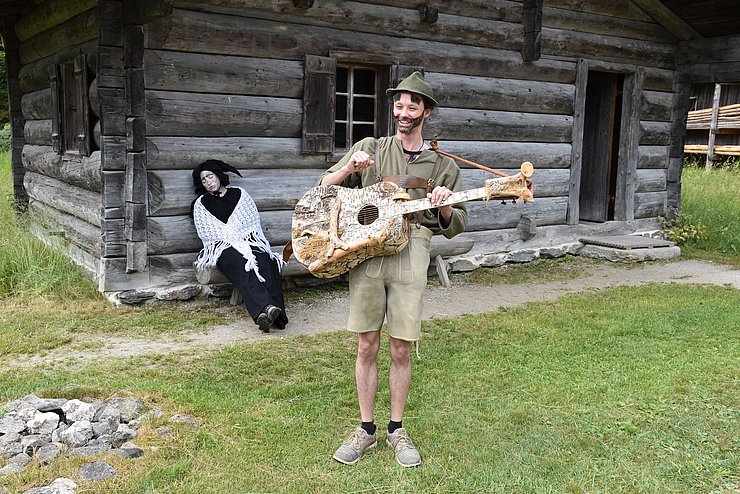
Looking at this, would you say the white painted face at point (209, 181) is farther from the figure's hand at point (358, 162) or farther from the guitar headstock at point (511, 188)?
the guitar headstock at point (511, 188)

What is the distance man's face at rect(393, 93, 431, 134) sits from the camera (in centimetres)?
369

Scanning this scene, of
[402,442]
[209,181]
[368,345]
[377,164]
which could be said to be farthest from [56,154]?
[402,442]

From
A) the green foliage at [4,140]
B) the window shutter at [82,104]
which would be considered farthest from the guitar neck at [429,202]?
the green foliage at [4,140]

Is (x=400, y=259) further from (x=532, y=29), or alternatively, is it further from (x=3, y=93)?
(x=3, y=93)

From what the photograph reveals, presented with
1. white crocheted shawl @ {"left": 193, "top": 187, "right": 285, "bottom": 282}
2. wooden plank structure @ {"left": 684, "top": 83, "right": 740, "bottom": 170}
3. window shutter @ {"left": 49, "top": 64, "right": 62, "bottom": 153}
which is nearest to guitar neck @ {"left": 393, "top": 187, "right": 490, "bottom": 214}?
white crocheted shawl @ {"left": 193, "top": 187, "right": 285, "bottom": 282}

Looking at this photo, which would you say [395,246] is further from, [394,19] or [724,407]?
[394,19]

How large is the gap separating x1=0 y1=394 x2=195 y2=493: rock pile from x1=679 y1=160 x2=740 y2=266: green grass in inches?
345

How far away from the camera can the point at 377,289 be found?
148 inches

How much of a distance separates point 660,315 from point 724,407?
Answer: 2.45 meters

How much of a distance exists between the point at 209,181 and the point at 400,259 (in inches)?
144

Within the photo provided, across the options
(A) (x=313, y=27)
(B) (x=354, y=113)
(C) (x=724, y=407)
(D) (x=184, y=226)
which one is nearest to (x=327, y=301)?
(D) (x=184, y=226)

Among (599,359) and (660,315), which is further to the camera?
(660,315)

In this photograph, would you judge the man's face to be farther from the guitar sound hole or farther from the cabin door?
the cabin door

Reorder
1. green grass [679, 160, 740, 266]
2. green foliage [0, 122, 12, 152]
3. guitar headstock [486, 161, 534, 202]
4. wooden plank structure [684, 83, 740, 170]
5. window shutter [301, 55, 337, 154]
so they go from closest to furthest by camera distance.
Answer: guitar headstock [486, 161, 534, 202] → window shutter [301, 55, 337, 154] → green grass [679, 160, 740, 266] → green foliage [0, 122, 12, 152] → wooden plank structure [684, 83, 740, 170]
